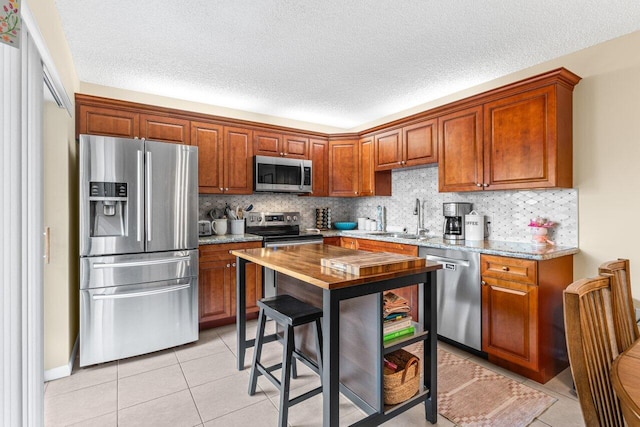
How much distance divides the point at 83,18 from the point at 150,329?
244 cm

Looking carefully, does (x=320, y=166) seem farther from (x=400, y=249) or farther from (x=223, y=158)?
(x=400, y=249)

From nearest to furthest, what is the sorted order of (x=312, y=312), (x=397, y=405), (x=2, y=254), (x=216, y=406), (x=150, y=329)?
(x=2, y=254) < (x=397, y=405) < (x=312, y=312) < (x=216, y=406) < (x=150, y=329)

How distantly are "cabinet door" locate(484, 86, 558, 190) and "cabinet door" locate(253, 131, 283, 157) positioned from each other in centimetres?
239

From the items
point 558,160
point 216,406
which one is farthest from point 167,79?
point 558,160

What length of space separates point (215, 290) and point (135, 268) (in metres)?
0.84

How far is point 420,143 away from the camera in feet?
12.0

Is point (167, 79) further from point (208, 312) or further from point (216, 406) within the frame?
point (216, 406)

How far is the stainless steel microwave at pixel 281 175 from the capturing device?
396cm

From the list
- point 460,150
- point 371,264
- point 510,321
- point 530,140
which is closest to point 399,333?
point 371,264

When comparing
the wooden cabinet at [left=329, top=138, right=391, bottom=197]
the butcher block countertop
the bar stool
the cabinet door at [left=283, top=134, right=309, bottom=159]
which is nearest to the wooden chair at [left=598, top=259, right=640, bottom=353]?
the butcher block countertop

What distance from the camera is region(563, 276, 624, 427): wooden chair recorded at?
36.9 inches

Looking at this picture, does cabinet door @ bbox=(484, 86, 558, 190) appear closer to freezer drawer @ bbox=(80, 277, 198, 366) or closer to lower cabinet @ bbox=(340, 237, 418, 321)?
lower cabinet @ bbox=(340, 237, 418, 321)

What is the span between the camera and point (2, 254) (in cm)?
130

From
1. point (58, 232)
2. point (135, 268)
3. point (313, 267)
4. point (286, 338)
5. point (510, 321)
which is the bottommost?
point (510, 321)
